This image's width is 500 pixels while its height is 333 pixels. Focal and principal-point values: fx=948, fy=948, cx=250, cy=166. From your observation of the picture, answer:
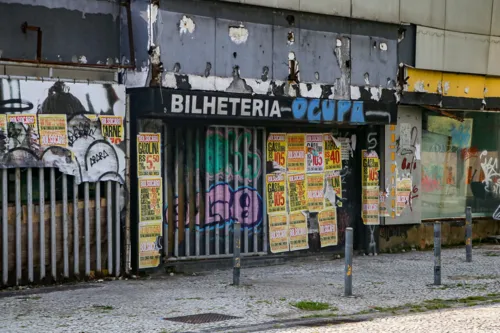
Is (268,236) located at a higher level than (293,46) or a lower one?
lower

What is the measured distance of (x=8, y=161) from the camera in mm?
13359

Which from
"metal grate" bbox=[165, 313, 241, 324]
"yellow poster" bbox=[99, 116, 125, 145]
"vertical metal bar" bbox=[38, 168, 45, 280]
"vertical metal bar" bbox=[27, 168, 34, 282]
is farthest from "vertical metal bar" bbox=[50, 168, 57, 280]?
"metal grate" bbox=[165, 313, 241, 324]

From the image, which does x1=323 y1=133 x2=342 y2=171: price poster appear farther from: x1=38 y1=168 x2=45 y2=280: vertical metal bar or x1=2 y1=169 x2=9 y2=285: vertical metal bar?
x1=2 y1=169 x2=9 y2=285: vertical metal bar

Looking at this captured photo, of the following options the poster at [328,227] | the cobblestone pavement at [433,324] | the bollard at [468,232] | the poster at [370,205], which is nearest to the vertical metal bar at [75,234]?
the cobblestone pavement at [433,324]

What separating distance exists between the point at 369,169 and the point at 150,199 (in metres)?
5.26

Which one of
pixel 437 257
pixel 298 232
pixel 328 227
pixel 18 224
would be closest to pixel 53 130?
pixel 18 224

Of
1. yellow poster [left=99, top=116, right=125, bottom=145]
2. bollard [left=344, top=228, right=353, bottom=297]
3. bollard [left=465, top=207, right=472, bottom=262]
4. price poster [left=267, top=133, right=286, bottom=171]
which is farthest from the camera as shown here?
price poster [left=267, top=133, right=286, bottom=171]

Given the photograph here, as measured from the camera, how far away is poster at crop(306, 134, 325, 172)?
1783 centimetres

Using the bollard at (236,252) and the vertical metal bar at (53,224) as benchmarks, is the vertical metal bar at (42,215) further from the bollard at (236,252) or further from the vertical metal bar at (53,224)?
the bollard at (236,252)

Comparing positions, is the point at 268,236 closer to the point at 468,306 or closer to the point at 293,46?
the point at 293,46

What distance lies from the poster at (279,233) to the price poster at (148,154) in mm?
2899

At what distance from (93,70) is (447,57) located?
8.01 metres

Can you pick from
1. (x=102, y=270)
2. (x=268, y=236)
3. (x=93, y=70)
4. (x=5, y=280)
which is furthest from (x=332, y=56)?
(x=5, y=280)

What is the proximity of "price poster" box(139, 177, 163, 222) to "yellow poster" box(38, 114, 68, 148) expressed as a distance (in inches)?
61.6
